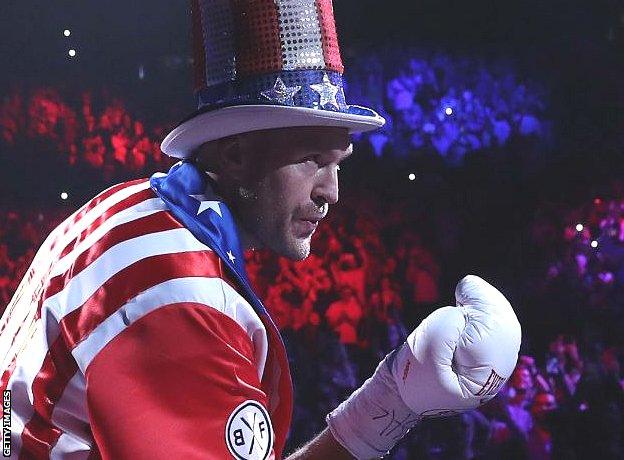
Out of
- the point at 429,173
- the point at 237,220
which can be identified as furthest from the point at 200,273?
the point at 429,173

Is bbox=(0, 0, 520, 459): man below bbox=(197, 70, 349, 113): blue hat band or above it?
below

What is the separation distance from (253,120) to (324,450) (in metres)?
0.80

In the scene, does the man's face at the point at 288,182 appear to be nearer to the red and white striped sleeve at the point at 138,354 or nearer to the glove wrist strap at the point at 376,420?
the red and white striped sleeve at the point at 138,354

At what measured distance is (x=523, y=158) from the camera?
452cm

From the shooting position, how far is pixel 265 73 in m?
1.21

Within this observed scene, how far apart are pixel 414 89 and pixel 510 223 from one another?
0.85 meters

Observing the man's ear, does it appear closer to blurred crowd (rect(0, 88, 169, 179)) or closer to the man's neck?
the man's neck

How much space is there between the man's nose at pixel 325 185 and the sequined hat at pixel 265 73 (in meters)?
0.07

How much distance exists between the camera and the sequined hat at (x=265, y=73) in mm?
1198

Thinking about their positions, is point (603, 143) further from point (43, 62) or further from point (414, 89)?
point (43, 62)

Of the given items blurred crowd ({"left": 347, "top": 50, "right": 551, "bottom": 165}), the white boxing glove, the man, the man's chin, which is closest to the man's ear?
the man

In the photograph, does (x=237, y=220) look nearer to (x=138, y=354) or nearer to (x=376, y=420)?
(x=138, y=354)

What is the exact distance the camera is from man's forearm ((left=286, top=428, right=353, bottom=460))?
1724mm

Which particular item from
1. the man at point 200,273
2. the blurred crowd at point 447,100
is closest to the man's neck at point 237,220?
the man at point 200,273
